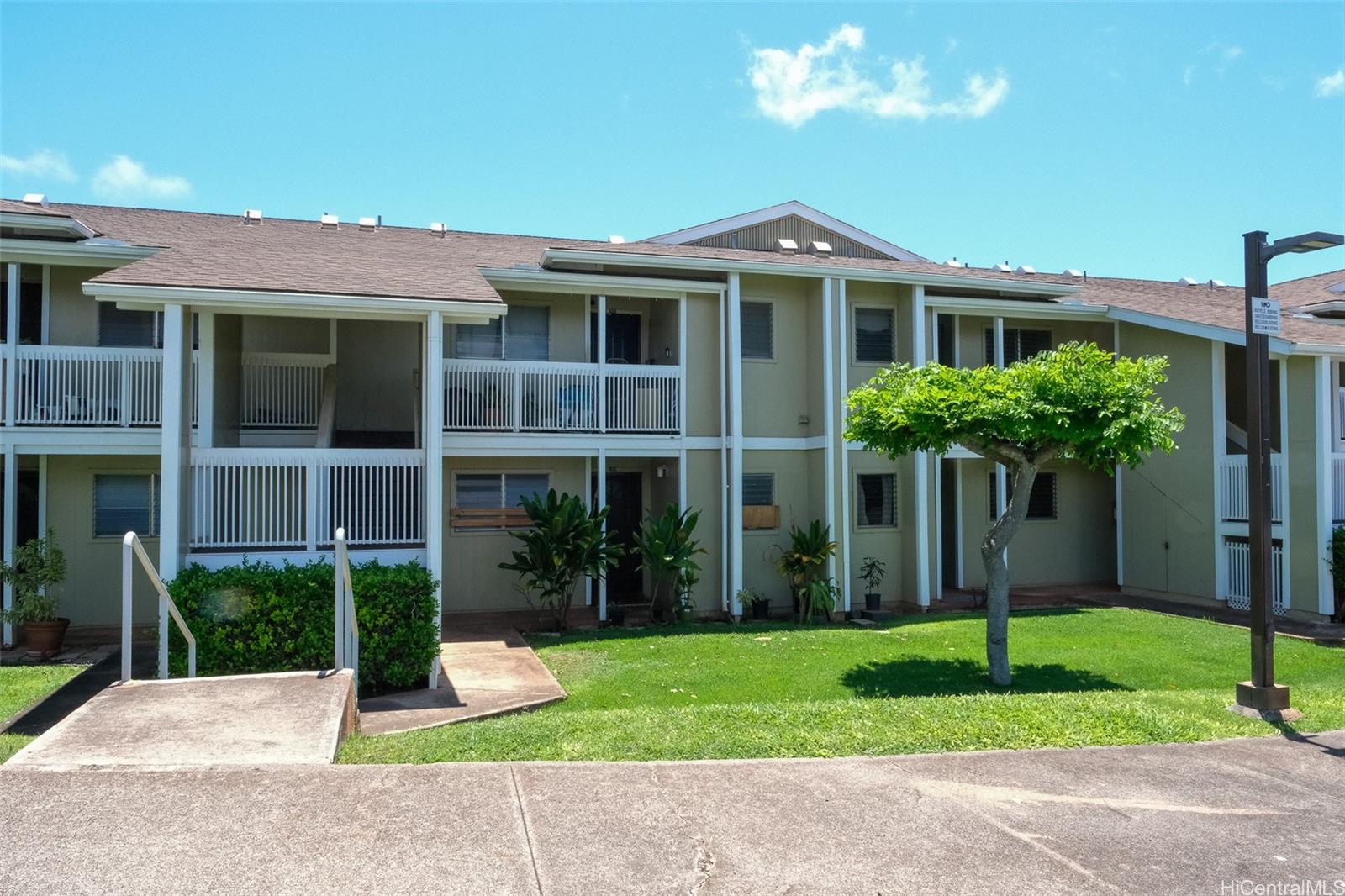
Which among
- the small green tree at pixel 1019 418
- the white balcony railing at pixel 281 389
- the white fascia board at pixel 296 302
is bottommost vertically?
the small green tree at pixel 1019 418

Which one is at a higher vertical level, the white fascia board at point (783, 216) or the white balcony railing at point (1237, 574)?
the white fascia board at point (783, 216)

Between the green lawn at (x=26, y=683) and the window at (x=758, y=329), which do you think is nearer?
the green lawn at (x=26, y=683)

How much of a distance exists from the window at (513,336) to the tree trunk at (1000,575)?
313 inches

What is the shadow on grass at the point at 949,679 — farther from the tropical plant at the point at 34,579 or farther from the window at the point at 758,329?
the tropical plant at the point at 34,579

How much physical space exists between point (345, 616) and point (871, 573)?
30.4 feet

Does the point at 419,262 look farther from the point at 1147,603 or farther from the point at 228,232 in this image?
the point at 1147,603

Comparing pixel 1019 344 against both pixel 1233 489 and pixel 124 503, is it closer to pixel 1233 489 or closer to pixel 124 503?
pixel 1233 489

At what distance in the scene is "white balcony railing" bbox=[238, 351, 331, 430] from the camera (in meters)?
13.2

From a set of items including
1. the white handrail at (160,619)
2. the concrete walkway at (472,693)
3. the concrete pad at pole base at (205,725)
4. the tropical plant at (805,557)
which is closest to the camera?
the concrete pad at pole base at (205,725)

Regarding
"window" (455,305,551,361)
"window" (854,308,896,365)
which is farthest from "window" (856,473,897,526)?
"window" (455,305,551,361)

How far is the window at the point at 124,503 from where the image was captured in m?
13.0

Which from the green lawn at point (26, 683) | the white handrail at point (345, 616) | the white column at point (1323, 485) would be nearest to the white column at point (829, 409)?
the white column at point (1323, 485)

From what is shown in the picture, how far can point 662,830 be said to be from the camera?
441cm

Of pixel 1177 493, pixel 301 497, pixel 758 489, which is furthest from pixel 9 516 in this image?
pixel 1177 493
